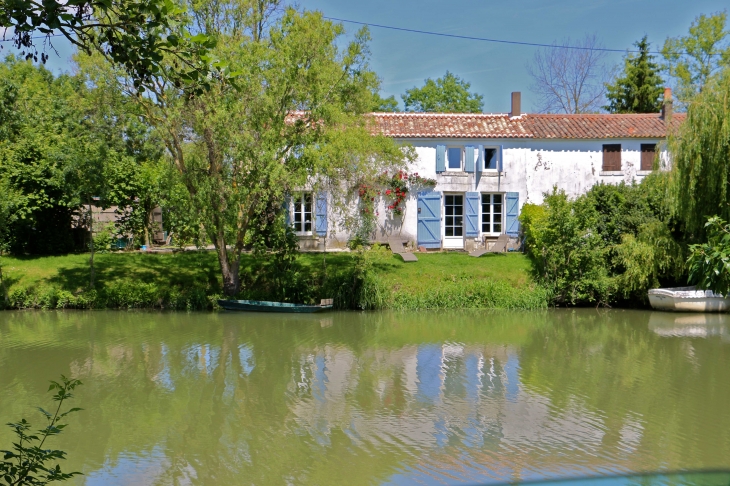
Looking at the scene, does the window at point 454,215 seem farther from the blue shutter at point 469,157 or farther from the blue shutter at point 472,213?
the blue shutter at point 469,157

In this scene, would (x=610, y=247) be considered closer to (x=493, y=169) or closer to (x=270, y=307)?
(x=493, y=169)

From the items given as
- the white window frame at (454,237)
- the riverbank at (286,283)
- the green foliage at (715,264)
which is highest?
the white window frame at (454,237)

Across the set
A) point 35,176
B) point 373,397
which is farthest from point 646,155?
point 35,176

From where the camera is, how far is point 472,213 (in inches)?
957

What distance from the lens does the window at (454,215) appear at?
2467 cm

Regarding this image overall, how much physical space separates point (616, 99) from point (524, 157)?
11.9 m

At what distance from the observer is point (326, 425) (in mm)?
8977

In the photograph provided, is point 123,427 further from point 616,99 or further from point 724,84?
point 616,99

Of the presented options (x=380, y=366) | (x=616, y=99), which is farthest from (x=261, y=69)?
(x=616, y=99)

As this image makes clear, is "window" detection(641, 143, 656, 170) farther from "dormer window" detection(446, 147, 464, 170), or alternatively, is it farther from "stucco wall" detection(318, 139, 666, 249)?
"dormer window" detection(446, 147, 464, 170)

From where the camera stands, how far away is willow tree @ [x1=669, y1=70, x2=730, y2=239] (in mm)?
17266

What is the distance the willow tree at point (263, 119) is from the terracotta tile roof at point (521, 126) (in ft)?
19.6

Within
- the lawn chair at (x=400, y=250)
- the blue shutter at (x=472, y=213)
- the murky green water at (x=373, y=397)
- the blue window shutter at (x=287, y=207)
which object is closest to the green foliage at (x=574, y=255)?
the murky green water at (x=373, y=397)

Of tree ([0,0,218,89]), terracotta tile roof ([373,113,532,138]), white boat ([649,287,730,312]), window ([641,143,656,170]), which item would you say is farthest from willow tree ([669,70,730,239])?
tree ([0,0,218,89])
